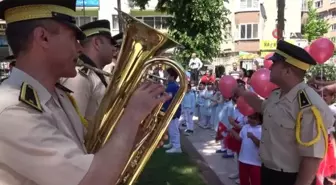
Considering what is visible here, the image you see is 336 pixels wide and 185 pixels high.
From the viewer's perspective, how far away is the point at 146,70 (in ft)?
6.68

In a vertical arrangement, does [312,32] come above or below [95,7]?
below

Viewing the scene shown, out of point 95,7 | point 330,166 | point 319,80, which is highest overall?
point 95,7

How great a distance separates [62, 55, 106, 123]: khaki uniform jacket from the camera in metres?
3.01

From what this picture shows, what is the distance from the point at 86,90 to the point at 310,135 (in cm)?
174

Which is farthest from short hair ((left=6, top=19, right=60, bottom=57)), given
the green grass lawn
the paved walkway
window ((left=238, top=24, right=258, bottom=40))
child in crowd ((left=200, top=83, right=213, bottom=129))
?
window ((left=238, top=24, right=258, bottom=40))

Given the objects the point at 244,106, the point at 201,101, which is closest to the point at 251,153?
the point at 244,106

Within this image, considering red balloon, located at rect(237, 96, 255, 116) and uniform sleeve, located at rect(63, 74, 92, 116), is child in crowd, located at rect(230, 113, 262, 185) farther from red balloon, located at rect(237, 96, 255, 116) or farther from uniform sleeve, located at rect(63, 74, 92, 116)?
uniform sleeve, located at rect(63, 74, 92, 116)

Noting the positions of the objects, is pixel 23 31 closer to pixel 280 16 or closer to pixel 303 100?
pixel 303 100

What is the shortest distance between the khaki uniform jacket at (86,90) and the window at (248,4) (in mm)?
36695

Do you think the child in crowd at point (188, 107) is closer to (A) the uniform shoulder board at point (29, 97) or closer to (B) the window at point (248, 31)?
(A) the uniform shoulder board at point (29, 97)

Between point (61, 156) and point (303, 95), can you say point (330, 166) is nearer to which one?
point (303, 95)

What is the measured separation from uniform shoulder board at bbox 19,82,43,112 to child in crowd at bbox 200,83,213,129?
10731 millimetres

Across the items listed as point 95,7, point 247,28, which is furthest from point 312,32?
point 95,7

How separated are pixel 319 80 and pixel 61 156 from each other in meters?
4.70
